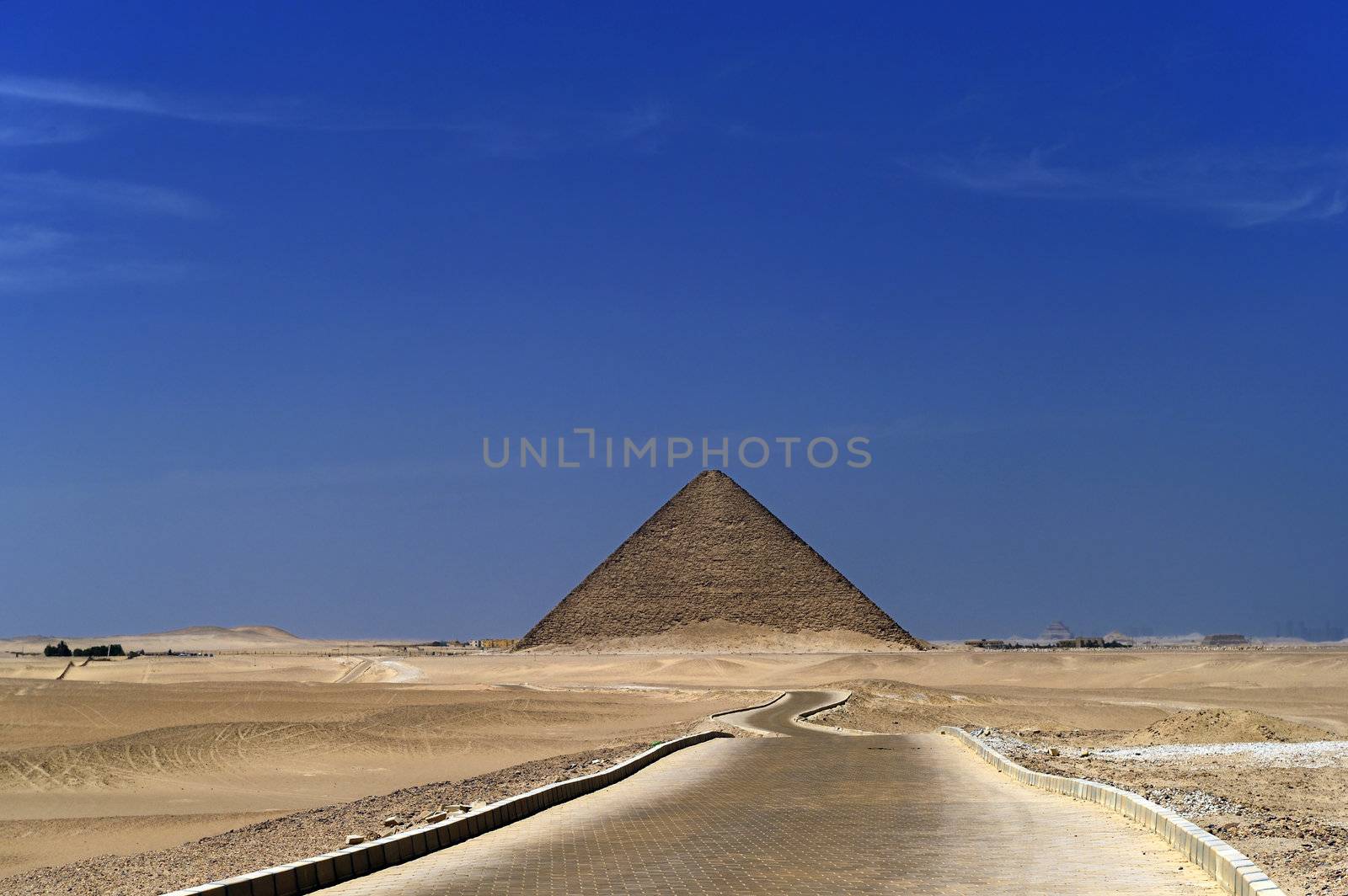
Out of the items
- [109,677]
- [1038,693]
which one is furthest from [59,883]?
[109,677]

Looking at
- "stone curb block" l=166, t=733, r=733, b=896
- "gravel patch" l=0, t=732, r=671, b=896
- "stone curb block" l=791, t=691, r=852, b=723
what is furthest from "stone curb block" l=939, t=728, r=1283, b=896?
"stone curb block" l=791, t=691, r=852, b=723

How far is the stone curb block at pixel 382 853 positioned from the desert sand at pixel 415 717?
2253 millimetres

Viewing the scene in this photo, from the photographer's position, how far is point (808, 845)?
10.2 meters

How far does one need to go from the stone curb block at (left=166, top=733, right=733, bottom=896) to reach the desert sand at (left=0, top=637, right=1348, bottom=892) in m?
2.25

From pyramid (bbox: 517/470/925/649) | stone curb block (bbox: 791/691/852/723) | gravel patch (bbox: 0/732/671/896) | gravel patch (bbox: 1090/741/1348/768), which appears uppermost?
pyramid (bbox: 517/470/925/649)

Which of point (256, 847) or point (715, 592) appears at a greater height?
point (715, 592)

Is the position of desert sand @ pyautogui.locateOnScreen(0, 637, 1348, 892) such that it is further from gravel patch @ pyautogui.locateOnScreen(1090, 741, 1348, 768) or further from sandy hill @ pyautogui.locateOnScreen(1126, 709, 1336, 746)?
gravel patch @ pyautogui.locateOnScreen(1090, 741, 1348, 768)

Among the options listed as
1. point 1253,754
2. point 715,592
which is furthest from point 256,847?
point 715,592

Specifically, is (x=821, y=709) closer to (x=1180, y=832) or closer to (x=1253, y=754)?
(x=1253, y=754)

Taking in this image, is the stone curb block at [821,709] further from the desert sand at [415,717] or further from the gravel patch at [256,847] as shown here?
the gravel patch at [256,847]

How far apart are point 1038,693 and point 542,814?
37713mm

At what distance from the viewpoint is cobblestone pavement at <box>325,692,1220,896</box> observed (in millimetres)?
8586

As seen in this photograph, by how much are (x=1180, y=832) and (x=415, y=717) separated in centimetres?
2309

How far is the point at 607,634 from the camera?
105812mm
